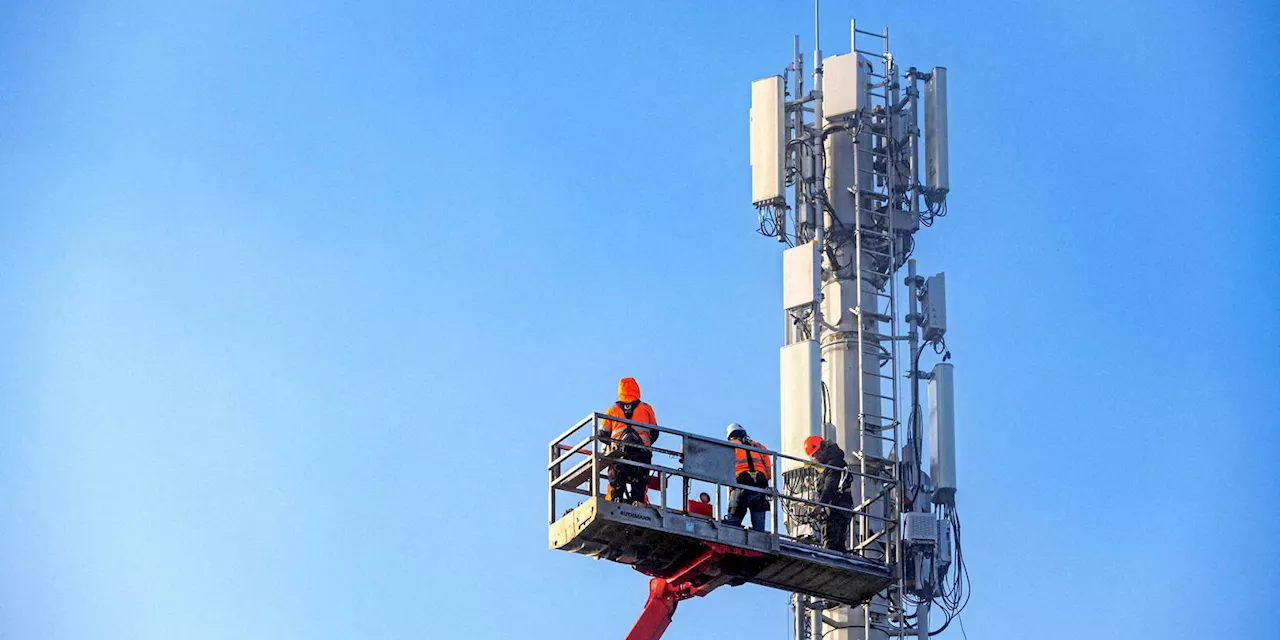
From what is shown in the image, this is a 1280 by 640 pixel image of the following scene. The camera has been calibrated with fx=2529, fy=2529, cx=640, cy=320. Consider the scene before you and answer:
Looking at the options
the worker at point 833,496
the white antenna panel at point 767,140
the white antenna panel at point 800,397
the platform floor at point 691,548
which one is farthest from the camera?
the white antenna panel at point 767,140

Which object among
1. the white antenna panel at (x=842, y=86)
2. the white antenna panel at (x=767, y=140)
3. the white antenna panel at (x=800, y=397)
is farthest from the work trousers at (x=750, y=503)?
the white antenna panel at (x=842, y=86)

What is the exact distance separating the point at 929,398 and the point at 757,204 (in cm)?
485

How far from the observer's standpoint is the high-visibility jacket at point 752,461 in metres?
37.1

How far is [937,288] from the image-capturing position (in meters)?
45.5

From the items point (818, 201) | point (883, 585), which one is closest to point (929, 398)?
point (818, 201)

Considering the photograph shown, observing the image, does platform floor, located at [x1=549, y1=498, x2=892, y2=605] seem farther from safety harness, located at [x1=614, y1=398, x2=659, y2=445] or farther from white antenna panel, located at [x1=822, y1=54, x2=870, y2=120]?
white antenna panel, located at [x1=822, y1=54, x2=870, y2=120]

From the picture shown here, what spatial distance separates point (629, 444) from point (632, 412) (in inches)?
26.2

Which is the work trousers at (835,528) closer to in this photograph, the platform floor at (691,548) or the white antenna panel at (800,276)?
the platform floor at (691,548)

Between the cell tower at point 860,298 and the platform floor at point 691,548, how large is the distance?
4.06m

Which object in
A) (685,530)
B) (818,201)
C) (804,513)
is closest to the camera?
(685,530)

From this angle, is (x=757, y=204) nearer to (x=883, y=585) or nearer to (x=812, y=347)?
(x=812, y=347)

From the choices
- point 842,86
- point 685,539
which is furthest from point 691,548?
point 842,86

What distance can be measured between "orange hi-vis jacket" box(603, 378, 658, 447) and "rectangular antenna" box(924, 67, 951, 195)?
11588 mm

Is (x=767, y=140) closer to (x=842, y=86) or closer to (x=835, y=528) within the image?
(x=842, y=86)
